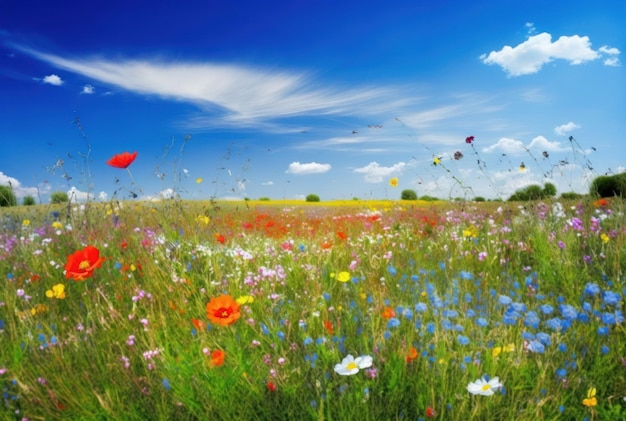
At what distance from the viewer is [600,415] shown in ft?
7.05

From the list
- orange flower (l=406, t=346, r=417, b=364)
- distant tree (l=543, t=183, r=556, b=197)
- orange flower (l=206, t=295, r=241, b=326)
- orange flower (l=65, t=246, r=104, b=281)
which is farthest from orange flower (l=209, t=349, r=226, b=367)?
distant tree (l=543, t=183, r=556, b=197)

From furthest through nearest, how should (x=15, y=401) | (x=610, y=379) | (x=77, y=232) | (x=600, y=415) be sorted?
1. (x=77, y=232)
2. (x=15, y=401)
3. (x=610, y=379)
4. (x=600, y=415)

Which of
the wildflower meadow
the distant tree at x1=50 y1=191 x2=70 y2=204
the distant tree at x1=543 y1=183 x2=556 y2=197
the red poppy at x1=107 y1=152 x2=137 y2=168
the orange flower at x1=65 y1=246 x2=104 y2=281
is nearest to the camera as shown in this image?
the wildflower meadow

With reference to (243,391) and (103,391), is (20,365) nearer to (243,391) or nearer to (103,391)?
(103,391)

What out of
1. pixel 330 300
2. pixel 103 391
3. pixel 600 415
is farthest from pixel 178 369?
pixel 600 415

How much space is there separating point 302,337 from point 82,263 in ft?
4.80

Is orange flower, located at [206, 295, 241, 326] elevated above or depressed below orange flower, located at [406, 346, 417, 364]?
above

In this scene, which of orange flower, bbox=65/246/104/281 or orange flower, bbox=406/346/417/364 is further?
orange flower, bbox=65/246/104/281

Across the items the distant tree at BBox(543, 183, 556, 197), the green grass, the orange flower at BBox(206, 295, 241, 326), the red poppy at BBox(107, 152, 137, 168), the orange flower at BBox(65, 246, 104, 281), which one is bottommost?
the green grass

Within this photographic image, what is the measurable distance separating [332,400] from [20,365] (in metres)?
1.60

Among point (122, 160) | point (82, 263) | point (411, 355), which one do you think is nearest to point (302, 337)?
point (411, 355)

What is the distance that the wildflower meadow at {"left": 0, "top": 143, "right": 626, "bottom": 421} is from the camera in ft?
6.61

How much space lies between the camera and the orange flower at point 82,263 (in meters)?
2.93

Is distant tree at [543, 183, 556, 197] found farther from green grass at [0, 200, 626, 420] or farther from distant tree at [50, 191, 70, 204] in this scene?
distant tree at [50, 191, 70, 204]
